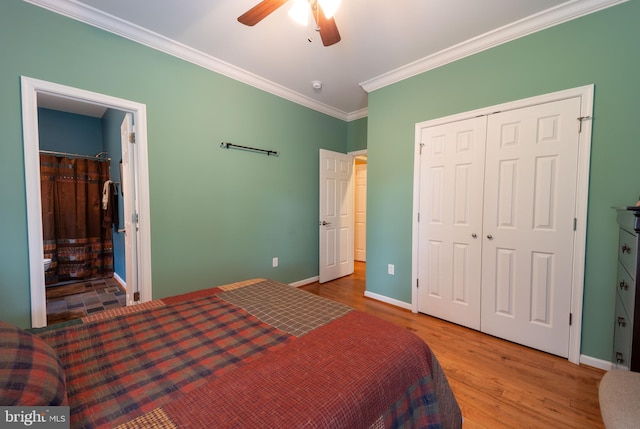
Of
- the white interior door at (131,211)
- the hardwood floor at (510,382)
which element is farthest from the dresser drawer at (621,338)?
the white interior door at (131,211)

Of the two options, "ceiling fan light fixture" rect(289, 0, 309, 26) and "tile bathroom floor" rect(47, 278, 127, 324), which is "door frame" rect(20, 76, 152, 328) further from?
"ceiling fan light fixture" rect(289, 0, 309, 26)

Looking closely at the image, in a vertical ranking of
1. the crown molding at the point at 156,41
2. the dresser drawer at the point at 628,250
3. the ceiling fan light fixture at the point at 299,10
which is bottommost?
the dresser drawer at the point at 628,250

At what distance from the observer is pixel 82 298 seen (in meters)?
3.25

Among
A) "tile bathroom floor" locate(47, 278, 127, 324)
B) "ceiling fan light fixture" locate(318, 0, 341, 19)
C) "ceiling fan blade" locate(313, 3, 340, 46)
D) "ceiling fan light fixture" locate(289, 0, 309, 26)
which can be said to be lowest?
"tile bathroom floor" locate(47, 278, 127, 324)

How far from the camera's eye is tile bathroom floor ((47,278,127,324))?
283 cm

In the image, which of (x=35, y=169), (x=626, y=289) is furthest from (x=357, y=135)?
(x=35, y=169)

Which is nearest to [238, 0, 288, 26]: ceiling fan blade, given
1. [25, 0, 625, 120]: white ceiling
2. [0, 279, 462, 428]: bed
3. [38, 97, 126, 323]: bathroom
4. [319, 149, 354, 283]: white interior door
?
[25, 0, 625, 120]: white ceiling

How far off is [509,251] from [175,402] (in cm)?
257

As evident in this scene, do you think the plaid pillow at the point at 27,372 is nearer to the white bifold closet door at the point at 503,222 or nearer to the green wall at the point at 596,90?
the white bifold closet door at the point at 503,222

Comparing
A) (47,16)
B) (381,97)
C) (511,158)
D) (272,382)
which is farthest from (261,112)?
(272,382)

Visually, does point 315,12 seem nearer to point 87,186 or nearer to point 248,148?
point 248,148

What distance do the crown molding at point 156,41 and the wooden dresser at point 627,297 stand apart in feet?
10.6

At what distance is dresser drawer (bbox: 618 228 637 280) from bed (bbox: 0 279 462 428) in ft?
3.81

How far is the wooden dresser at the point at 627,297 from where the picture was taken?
1226 millimetres
